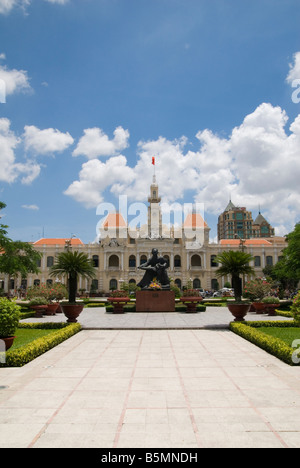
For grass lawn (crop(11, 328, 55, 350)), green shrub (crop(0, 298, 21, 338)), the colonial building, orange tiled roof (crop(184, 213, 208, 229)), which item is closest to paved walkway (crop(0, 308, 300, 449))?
green shrub (crop(0, 298, 21, 338))

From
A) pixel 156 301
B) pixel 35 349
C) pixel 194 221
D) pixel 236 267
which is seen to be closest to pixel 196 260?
pixel 194 221

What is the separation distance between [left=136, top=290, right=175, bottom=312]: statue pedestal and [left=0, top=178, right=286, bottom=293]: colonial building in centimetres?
3992

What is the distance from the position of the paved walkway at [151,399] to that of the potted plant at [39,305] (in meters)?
11.2

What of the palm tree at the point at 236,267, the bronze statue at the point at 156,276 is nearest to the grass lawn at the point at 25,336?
the palm tree at the point at 236,267

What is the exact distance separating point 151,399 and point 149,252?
58932mm

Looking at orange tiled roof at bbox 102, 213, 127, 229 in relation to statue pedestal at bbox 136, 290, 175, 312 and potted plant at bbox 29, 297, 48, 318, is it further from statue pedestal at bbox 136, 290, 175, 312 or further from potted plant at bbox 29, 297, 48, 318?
potted plant at bbox 29, 297, 48, 318

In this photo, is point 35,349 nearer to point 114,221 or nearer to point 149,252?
point 149,252

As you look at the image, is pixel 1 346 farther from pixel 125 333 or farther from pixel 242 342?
pixel 242 342

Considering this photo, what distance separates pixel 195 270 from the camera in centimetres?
6450

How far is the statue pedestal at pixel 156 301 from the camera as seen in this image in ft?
77.3

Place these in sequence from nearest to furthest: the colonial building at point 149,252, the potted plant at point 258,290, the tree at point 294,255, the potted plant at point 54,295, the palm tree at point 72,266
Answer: the palm tree at point 72,266, the potted plant at point 258,290, the potted plant at point 54,295, the tree at point 294,255, the colonial building at point 149,252

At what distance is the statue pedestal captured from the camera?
2355 cm

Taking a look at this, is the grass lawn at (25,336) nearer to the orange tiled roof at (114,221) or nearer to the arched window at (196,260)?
the orange tiled roof at (114,221)
